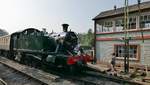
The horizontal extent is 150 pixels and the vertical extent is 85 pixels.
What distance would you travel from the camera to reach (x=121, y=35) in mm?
20625

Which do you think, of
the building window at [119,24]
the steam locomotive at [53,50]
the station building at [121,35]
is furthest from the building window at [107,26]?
the steam locomotive at [53,50]

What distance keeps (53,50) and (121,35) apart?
7528 mm

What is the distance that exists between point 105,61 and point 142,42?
15.6ft

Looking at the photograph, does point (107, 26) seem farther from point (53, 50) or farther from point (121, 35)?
point (53, 50)

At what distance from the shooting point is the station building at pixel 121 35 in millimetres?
18609

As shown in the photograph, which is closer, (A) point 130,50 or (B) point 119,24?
(A) point 130,50

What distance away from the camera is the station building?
18609 mm

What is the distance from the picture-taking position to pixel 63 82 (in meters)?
12.4

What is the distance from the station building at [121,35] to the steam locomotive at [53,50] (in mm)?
5748

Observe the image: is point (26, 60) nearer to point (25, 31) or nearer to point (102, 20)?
point (25, 31)

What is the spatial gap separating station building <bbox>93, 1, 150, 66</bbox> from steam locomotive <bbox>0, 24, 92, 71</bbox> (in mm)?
5748

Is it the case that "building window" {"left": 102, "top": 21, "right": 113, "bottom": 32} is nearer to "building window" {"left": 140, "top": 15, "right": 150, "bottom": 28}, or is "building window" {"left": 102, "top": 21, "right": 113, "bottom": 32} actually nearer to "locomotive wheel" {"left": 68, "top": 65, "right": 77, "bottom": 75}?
"building window" {"left": 140, "top": 15, "right": 150, "bottom": 28}

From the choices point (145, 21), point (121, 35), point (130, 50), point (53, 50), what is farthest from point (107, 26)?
point (53, 50)

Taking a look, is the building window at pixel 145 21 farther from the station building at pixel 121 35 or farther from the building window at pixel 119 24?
the building window at pixel 119 24
